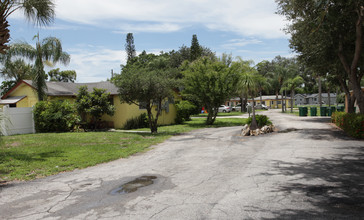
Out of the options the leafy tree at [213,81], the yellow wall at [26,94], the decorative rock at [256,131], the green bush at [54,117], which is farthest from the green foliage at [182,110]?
the yellow wall at [26,94]

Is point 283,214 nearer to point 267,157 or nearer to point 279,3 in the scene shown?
point 267,157

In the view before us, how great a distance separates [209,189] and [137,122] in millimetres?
16876

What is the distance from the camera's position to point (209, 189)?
584 cm

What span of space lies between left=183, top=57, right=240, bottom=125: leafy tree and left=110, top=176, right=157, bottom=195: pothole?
53.1ft

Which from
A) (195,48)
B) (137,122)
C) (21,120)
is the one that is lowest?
(137,122)

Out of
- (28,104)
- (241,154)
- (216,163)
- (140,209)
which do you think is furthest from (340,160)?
(28,104)

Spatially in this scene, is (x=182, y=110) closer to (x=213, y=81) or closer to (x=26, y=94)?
(x=213, y=81)

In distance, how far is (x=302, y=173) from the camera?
6953 mm

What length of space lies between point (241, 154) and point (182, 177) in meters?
3.52

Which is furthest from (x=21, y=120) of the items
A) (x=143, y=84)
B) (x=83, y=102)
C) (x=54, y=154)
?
(x=54, y=154)

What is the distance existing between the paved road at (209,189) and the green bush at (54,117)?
33.6 feet

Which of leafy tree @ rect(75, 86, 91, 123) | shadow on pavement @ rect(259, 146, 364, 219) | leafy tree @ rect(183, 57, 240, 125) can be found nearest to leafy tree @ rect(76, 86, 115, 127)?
leafy tree @ rect(75, 86, 91, 123)

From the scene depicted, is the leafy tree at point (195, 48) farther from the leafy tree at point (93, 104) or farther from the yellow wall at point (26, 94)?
the leafy tree at point (93, 104)

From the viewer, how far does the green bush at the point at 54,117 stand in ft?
57.9
